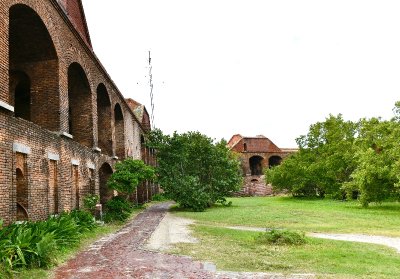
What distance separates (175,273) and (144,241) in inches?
167

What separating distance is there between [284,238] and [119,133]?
1583 centimetres

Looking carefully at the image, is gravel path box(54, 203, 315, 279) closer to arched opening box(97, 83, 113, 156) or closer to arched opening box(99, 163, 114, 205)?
arched opening box(99, 163, 114, 205)

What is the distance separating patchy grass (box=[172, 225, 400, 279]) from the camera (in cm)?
674

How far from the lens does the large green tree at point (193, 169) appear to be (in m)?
22.5

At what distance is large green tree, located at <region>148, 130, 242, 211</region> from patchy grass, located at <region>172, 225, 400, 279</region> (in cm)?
1177

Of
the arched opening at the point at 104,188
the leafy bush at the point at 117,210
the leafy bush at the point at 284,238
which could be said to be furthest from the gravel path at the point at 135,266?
the arched opening at the point at 104,188

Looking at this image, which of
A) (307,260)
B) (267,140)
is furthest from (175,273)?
(267,140)

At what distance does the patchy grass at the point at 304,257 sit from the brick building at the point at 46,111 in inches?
164

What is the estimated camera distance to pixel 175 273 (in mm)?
6680

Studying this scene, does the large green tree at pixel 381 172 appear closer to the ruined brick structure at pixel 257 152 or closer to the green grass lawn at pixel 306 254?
the green grass lawn at pixel 306 254

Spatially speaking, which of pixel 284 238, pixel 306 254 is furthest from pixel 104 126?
pixel 306 254

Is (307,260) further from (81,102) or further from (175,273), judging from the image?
(81,102)

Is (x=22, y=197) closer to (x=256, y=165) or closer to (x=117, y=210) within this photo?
(x=117, y=210)

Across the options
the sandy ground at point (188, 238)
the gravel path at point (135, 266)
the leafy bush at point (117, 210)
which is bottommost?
the sandy ground at point (188, 238)
